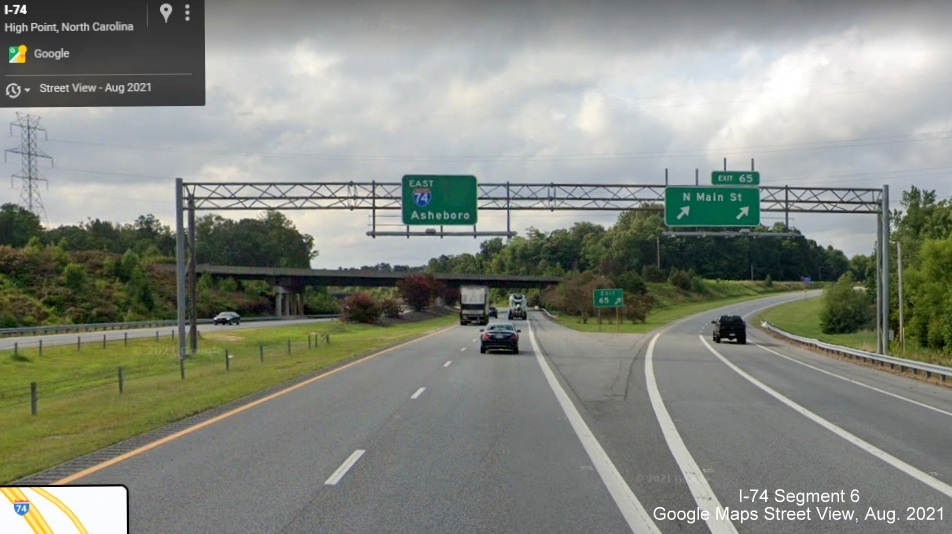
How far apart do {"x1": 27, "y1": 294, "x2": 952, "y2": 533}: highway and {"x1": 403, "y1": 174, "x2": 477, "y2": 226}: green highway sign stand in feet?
53.1

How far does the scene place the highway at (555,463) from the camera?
8.70m

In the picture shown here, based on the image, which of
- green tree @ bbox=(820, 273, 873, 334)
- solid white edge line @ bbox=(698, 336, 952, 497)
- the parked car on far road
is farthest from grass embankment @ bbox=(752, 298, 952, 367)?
the parked car on far road

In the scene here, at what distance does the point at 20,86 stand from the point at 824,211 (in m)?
34.6

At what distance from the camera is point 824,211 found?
39562 mm

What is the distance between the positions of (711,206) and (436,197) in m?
12.0

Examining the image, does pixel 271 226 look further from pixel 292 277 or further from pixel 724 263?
pixel 724 263

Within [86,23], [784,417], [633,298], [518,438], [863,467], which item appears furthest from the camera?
[633,298]

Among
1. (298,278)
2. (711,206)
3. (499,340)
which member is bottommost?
(499,340)

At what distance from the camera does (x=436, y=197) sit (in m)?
38.7

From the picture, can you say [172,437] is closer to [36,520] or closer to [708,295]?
[36,520]

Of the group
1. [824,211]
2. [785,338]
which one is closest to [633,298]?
[785,338]

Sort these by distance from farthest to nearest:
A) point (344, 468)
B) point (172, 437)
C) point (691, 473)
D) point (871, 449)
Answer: point (172, 437) → point (871, 449) → point (344, 468) → point (691, 473)

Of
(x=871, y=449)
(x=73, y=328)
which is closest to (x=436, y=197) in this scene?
(x=871, y=449)

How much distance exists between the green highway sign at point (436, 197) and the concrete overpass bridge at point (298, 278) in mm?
73078
